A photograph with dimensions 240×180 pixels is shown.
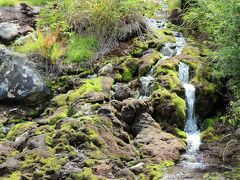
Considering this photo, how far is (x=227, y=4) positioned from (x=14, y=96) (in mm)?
5515

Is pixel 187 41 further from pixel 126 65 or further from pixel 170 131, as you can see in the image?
pixel 170 131

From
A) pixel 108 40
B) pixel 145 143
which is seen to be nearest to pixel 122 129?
pixel 145 143

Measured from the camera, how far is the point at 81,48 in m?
12.2

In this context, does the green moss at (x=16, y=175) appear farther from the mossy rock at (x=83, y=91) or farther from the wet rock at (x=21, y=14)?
the wet rock at (x=21, y=14)

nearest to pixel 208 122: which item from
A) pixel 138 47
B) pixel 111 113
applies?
pixel 111 113

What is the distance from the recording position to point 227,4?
27.0 ft

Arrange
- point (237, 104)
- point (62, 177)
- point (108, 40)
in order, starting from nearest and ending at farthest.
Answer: point (62, 177), point (237, 104), point (108, 40)

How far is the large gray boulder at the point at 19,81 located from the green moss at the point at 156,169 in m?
4.06

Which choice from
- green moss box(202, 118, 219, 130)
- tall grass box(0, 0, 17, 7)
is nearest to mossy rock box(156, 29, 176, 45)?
green moss box(202, 118, 219, 130)

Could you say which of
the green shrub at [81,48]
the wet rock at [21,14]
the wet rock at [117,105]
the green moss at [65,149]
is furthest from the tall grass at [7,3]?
the green moss at [65,149]

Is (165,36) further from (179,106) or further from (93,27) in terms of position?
(179,106)

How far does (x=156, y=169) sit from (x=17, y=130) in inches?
128

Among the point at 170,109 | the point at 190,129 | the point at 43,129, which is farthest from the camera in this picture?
the point at 190,129

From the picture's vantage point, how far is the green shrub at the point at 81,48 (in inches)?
470
